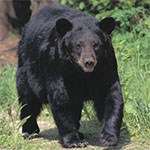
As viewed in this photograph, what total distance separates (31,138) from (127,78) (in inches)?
66.6

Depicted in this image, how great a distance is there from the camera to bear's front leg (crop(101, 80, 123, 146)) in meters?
6.06

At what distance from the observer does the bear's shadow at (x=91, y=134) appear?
6613 mm

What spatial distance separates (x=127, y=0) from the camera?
1091cm

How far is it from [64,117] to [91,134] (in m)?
0.98

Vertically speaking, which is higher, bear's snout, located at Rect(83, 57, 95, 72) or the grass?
bear's snout, located at Rect(83, 57, 95, 72)

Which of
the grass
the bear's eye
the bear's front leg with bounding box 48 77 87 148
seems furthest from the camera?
the grass

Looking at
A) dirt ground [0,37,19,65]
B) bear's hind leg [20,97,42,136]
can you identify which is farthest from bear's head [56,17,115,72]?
dirt ground [0,37,19,65]

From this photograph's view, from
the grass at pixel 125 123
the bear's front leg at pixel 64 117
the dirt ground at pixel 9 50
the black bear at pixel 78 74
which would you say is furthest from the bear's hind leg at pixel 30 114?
the dirt ground at pixel 9 50

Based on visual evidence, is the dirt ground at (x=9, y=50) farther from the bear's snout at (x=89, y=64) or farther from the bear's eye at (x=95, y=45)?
the bear's snout at (x=89, y=64)

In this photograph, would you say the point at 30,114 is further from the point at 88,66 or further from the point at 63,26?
the point at 88,66

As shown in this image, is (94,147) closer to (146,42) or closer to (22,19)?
(146,42)

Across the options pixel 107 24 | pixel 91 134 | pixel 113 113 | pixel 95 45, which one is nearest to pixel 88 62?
pixel 95 45

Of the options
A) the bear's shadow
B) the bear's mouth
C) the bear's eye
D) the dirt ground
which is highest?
the bear's eye

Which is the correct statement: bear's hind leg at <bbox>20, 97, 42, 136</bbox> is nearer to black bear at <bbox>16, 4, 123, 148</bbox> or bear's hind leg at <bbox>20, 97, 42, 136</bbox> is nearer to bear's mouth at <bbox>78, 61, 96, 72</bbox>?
black bear at <bbox>16, 4, 123, 148</bbox>
